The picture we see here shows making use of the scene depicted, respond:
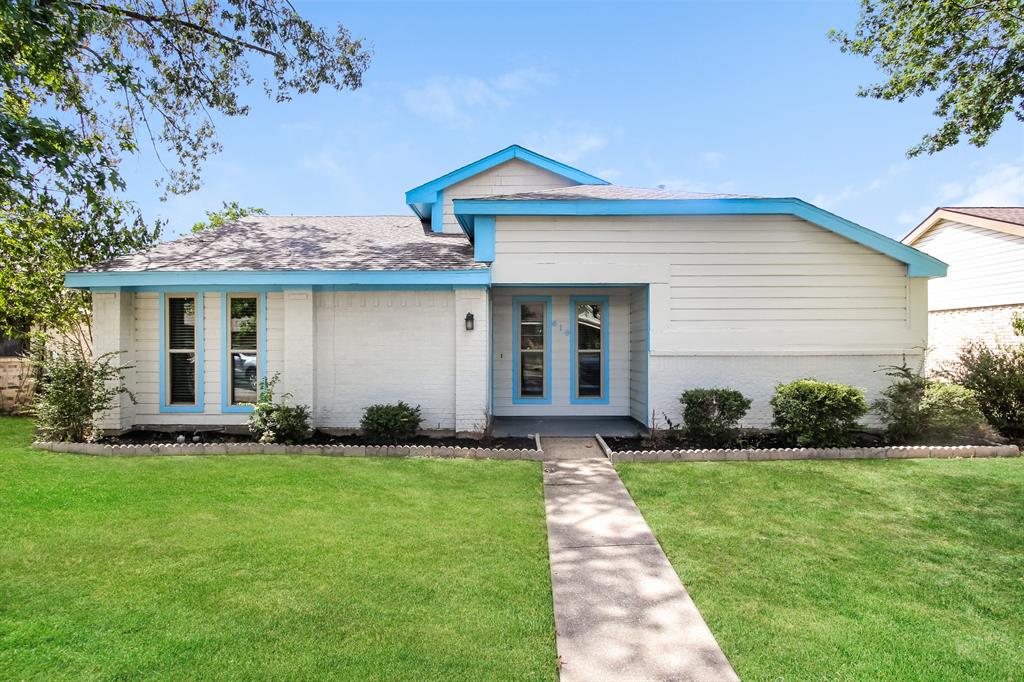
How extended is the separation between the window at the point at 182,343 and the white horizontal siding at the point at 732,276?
216 inches

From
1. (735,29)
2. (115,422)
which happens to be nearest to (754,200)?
(735,29)

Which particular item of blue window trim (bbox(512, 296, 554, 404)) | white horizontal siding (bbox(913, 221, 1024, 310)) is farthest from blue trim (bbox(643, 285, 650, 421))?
white horizontal siding (bbox(913, 221, 1024, 310))

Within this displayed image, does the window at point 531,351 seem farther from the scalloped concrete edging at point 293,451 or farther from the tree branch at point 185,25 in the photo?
the tree branch at point 185,25

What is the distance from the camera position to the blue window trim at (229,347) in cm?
949

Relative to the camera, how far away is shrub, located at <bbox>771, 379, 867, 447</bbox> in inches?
321

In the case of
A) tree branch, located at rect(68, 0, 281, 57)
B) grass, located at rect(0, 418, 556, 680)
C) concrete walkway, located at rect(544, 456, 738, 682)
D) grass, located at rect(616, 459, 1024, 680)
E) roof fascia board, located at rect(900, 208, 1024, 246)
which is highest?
tree branch, located at rect(68, 0, 281, 57)

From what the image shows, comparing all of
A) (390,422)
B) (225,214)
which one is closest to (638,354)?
(390,422)

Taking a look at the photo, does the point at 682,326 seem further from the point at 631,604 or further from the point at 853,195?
the point at 853,195

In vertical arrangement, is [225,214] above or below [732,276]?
above

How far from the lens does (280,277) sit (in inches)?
354

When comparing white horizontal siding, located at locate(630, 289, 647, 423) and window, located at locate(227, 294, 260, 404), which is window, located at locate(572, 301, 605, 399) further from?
window, located at locate(227, 294, 260, 404)

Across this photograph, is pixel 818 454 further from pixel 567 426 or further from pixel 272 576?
pixel 272 576

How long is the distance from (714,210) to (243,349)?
858 centimetres

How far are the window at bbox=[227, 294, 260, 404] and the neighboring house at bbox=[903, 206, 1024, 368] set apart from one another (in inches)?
584
